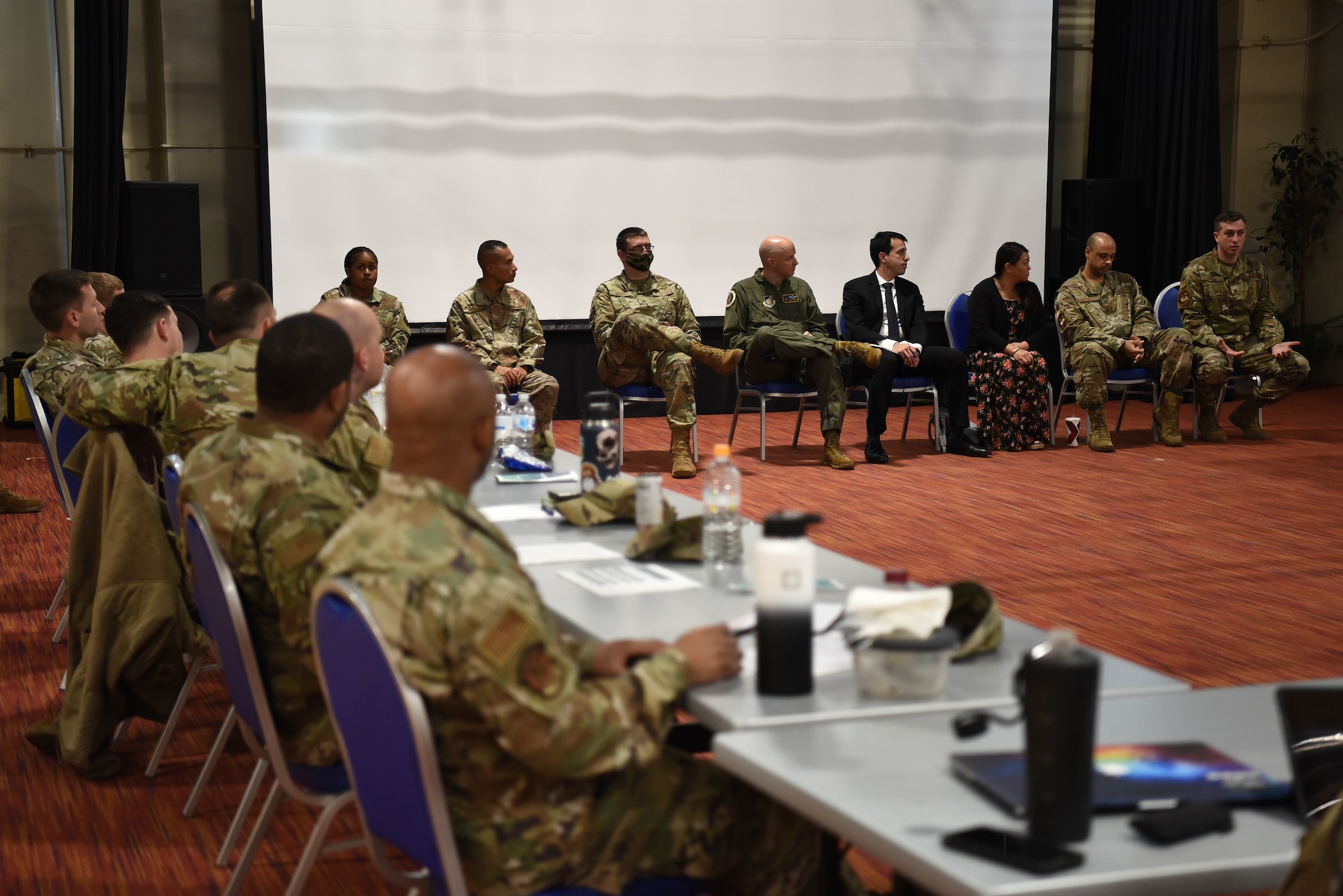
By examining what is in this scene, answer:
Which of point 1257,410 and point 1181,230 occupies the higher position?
point 1181,230

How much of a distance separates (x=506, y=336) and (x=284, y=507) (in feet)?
18.3

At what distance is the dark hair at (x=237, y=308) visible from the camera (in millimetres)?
3490

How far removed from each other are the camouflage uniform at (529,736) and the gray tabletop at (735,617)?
0.10 meters

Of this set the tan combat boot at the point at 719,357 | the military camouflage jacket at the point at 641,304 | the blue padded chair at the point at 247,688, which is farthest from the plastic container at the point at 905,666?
the military camouflage jacket at the point at 641,304

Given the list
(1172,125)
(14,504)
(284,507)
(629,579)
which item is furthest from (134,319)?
(1172,125)

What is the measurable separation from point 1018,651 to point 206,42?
9087 millimetres

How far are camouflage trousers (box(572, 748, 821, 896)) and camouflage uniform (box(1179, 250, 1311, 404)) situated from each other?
23.6 feet

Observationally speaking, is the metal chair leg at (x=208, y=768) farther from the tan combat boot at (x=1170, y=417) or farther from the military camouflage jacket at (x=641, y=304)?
the tan combat boot at (x=1170, y=417)

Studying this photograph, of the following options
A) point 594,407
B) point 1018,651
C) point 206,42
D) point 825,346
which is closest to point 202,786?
point 594,407

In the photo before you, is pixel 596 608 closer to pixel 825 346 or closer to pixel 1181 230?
pixel 825 346

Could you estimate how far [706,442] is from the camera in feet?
28.5

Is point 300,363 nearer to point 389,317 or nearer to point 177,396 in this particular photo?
point 177,396

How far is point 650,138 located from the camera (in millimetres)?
9906

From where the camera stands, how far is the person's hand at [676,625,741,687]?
1795 millimetres
